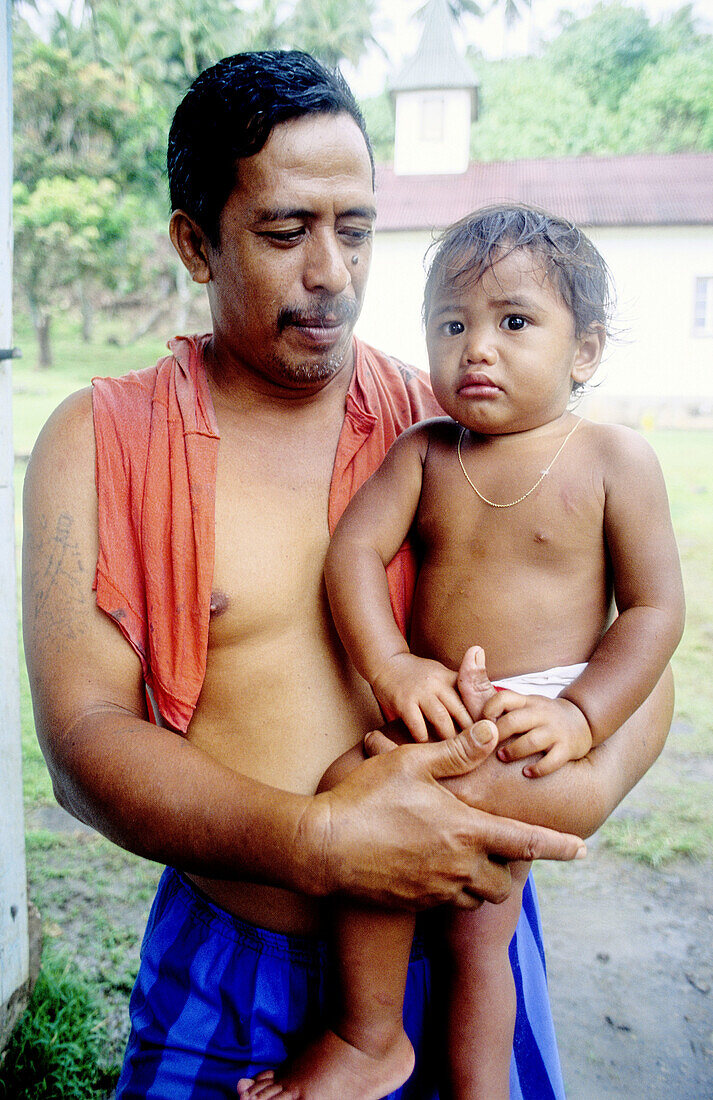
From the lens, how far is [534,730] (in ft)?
4.31

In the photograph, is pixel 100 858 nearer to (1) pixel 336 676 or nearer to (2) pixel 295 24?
(1) pixel 336 676

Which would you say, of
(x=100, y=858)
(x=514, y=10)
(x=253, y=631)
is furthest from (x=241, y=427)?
(x=514, y=10)

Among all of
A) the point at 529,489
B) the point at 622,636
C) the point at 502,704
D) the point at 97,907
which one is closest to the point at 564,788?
the point at 502,704

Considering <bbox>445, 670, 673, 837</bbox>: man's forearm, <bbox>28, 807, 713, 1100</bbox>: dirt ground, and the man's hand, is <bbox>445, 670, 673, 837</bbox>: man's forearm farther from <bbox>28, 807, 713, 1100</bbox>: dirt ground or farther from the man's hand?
<bbox>28, 807, 713, 1100</bbox>: dirt ground

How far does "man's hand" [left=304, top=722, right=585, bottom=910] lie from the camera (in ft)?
4.00

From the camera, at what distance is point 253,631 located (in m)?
1.59

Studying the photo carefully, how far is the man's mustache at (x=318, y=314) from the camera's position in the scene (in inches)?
61.6

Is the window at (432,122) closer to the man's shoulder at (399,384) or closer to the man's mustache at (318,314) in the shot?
the man's shoulder at (399,384)

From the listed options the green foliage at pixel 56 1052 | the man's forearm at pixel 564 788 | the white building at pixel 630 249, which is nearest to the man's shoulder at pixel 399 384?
the man's forearm at pixel 564 788

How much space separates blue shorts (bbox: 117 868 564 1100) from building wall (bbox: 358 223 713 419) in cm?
1458

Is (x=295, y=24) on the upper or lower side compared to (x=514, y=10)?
lower

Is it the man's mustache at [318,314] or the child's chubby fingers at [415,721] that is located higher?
the man's mustache at [318,314]

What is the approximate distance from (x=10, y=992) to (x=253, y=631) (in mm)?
1702

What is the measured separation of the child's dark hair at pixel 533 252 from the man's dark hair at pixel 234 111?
0.87ft
